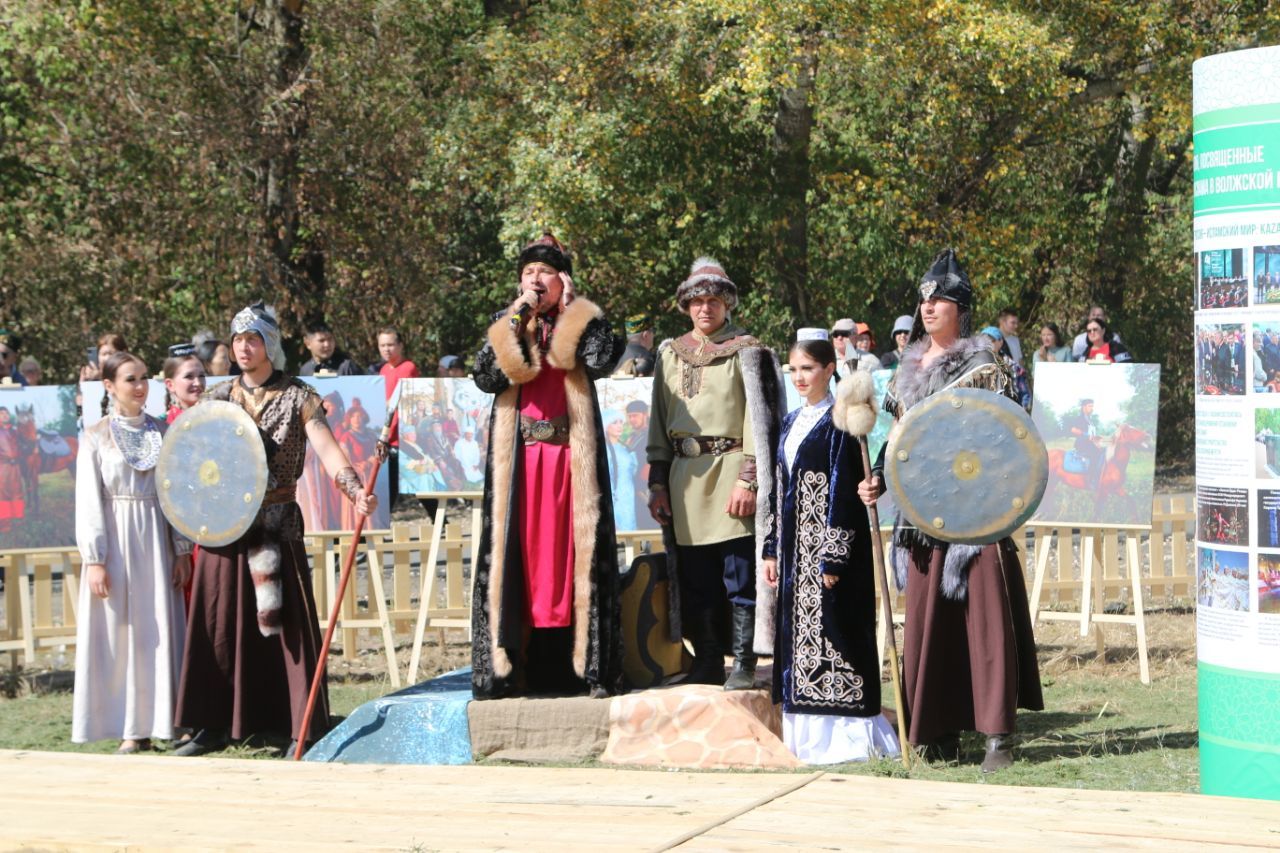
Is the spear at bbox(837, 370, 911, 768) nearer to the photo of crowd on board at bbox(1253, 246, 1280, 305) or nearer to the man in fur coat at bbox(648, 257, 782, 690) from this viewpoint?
the man in fur coat at bbox(648, 257, 782, 690)

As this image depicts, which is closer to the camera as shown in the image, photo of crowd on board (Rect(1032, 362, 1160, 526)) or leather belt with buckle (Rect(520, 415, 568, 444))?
leather belt with buckle (Rect(520, 415, 568, 444))

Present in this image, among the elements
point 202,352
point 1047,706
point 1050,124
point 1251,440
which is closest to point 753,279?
point 1050,124

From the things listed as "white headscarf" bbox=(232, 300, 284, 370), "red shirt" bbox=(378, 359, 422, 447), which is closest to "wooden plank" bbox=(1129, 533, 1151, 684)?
"white headscarf" bbox=(232, 300, 284, 370)

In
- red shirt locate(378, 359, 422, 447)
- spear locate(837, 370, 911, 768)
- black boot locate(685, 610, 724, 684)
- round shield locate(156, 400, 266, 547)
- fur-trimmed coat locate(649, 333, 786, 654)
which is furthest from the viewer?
red shirt locate(378, 359, 422, 447)

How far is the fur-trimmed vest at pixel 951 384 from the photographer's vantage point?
20.1 feet

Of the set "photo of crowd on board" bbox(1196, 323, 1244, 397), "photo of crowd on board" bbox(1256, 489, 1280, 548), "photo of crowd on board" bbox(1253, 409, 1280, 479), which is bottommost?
"photo of crowd on board" bbox(1256, 489, 1280, 548)

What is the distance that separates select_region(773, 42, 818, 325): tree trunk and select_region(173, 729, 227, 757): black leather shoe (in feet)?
33.8

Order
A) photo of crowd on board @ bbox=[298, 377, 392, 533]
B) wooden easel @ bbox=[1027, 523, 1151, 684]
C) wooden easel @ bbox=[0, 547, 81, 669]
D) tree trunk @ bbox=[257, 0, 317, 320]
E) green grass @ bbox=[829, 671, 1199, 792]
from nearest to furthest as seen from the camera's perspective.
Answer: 1. green grass @ bbox=[829, 671, 1199, 792]
2. wooden easel @ bbox=[1027, 523, 1151, 684]
3. wooden easel @ bbox=[0, 547, 81, 669]
4. photo of crowd on board @ bbox=[298, 377, 392, 533]
5. tree trunk @ bbox=[257, 0, 317, 320]

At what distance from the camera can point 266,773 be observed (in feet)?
14.3

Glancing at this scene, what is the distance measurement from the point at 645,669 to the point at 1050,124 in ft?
36.5

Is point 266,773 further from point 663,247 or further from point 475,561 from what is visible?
point 663,247

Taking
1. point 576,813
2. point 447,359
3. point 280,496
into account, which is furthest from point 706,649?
point 447,359

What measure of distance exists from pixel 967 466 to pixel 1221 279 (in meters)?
1.30

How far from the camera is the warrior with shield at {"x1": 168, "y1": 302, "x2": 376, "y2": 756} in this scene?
22.0 feet
